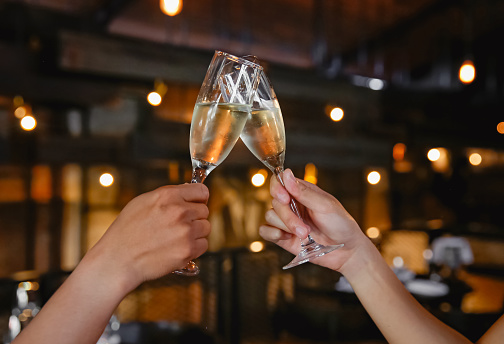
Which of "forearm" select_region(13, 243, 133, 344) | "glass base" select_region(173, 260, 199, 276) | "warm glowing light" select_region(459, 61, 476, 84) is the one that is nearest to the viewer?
"forearm" select_region(13, 243, 133, 344)

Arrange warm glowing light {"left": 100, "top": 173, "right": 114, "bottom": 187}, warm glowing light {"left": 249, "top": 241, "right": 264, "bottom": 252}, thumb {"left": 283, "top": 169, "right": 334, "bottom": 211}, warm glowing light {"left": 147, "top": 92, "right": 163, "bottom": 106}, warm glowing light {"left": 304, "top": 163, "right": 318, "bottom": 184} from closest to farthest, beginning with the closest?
thumb {"left": 283, "top": 169, "right": 334, "bottom": 211}
warm glowing light {"left": 249, "top": 241, "right": 264, "bottom": 252}
warm glowing light {"left": 147, "top": 92, "right": 163, "bottom": 106}
warm glowing light {"left": 100, "top": 173, "right": 114, "bottom": 187}
warm glowing light {"left": 304, "top": 163, "right": 318, "bottom": 184}

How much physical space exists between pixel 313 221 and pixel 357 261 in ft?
0.51

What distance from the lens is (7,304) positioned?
14.2ft

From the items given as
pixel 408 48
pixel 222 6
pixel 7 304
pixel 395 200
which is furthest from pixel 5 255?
pixel 408 48

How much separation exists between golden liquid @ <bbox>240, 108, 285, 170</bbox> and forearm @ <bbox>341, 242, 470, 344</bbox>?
1.15ft

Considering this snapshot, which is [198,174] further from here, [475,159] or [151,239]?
[475,159]

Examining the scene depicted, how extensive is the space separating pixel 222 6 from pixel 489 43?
4.82 m

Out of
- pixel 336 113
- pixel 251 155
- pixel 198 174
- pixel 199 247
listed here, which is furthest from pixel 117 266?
pixel 336 113

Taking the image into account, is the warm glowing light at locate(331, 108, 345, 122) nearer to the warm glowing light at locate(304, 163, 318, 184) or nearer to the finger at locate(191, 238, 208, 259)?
the warm glowing light at locate(304, 163, 318, 184)

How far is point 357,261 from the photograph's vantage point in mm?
1153

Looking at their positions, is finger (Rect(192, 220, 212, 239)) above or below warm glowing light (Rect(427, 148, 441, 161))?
below

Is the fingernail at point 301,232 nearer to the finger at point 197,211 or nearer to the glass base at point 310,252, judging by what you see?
the glass base at point 310,252

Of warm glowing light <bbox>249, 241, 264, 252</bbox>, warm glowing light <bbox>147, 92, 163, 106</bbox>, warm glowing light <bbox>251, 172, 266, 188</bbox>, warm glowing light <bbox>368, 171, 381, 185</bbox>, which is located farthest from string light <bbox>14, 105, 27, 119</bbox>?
warm glowing light <bbox>368, 171, 381, 185</bbox>

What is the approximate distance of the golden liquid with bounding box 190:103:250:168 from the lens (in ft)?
3.05
